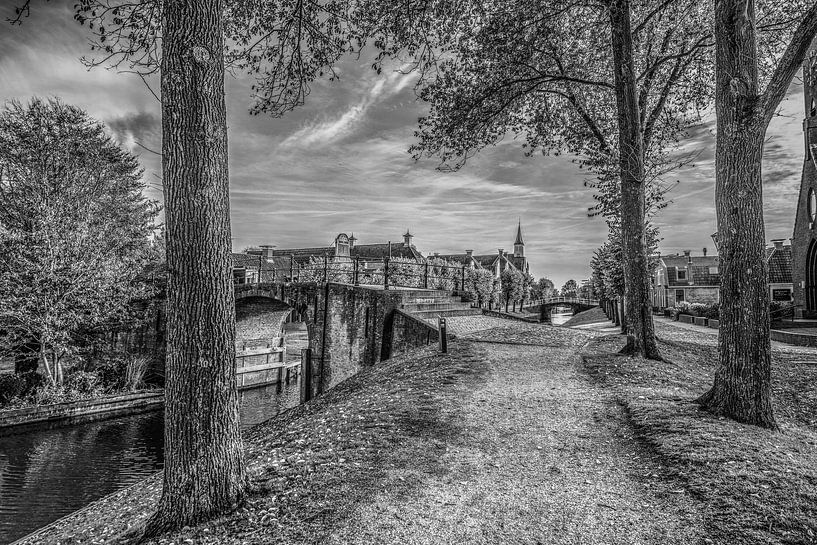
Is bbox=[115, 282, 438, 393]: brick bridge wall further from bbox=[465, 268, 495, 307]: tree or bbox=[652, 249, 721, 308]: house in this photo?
bbox=[652, 249, 721, 308]: house

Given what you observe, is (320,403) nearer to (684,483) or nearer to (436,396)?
(436,396)

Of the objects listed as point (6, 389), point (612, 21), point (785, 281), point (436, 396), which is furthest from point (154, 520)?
point (785, 281)

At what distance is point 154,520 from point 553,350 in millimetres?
8797

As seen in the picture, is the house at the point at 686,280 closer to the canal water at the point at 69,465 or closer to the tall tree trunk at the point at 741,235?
the tall tree trunk at the point at 741,235

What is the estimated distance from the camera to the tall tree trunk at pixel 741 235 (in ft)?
16.7

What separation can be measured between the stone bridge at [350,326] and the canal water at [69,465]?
14.6 feet

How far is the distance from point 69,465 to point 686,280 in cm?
5410

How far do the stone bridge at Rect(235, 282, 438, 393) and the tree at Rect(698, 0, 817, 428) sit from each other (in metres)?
8.00

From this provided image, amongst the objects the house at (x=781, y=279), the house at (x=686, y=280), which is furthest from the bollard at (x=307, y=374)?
the house at (x=686, y=280)

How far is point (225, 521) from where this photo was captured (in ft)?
11.5

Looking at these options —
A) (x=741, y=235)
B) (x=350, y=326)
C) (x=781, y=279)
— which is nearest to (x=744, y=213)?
(x=741, y=235)

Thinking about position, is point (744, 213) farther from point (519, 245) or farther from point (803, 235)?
point (519, 245)

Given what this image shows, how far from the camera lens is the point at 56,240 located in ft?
52.4

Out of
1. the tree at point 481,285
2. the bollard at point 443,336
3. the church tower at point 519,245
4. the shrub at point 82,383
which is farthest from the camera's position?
the church tower at point 519,245
